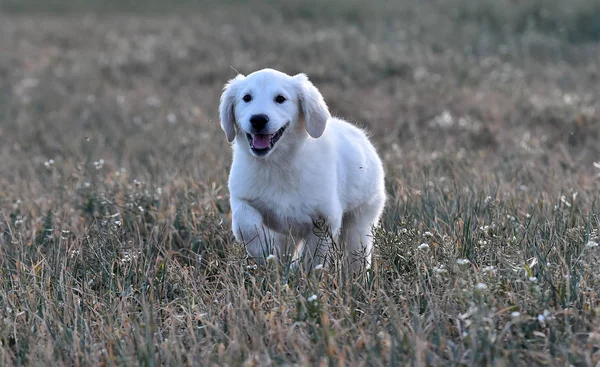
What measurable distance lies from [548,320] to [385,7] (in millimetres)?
15958

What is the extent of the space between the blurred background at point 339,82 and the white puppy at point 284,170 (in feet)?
1.87

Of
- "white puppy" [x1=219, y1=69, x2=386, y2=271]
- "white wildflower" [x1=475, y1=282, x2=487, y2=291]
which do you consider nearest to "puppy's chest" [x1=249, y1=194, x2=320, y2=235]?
"white puppy" [x1=219, y1=69, x2=386, y2=271]

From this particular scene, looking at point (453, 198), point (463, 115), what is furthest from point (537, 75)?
point (453, 198)

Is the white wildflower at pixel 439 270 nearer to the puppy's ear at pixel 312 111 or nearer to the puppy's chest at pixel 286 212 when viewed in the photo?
the puppy's chest at pixel 286 212

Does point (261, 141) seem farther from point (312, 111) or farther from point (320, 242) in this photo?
point (320, 242)

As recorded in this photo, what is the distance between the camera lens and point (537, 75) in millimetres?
12547

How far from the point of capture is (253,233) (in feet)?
13.8

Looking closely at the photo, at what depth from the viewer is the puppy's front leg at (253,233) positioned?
4191 mm

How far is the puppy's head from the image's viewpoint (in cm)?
Answer: 426

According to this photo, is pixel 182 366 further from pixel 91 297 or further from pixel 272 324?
pixel 91 297

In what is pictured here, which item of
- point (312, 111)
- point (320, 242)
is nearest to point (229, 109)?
point (312, 111)

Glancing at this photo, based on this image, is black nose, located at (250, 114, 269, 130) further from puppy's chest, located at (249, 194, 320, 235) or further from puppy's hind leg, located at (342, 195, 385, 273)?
puppy's hind leg, located at (342, 195, 385, 273)

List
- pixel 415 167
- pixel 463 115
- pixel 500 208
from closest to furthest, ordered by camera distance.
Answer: pixel 500 208 < pixel 415 167 < pixel 463 115

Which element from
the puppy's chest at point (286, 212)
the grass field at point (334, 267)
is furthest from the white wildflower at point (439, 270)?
the puppy's chest at point (286, 212)
